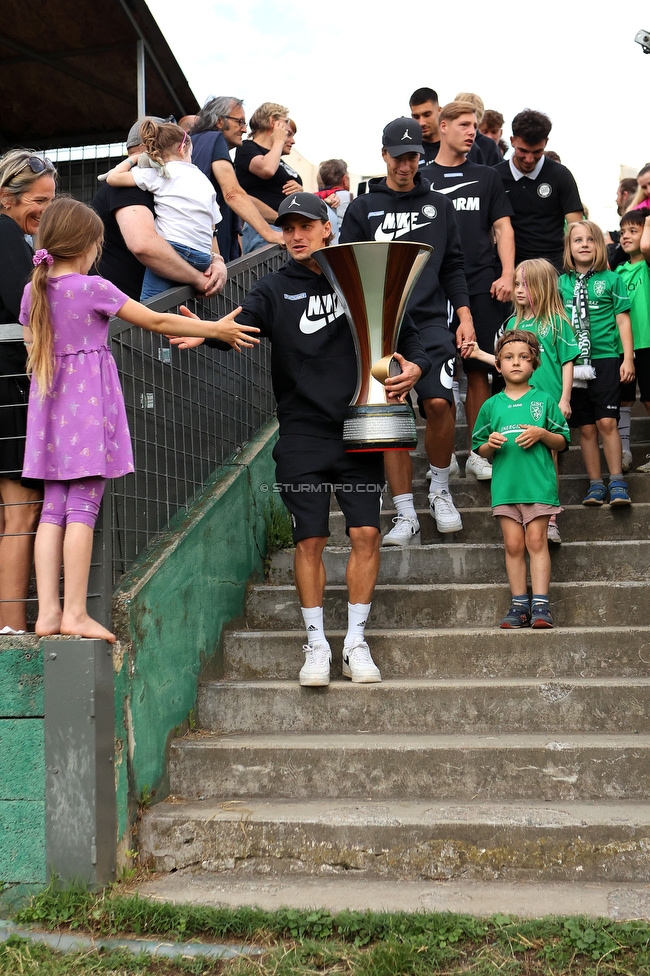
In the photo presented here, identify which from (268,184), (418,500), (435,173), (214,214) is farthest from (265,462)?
(268,184)

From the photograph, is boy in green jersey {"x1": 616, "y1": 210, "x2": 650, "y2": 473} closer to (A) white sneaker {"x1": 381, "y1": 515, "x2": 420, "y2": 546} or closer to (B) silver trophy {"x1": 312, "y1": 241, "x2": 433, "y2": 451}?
(A) white sneaker {"x1": 381, "y1": 515, "x2": 420, "y2": 546}

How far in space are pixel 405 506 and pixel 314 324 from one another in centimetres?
125

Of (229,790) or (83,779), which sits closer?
(83,779)

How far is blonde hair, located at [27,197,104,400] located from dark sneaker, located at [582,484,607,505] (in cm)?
305

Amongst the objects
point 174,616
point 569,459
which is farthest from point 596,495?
point 174,616

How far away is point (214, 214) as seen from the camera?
17.9ft

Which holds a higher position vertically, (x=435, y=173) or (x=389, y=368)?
(x=435, y=173)

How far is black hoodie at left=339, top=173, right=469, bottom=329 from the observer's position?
5.55 m

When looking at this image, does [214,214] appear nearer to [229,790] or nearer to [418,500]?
[418,500]

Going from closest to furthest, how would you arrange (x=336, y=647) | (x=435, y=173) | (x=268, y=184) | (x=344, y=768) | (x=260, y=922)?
(x=260, y=922) < (x=344, y=768) < (x=336, y=647) < (x=435, y=173) < (x=268, y=184)

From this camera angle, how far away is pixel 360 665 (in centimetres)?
447

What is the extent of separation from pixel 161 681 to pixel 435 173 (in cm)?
396

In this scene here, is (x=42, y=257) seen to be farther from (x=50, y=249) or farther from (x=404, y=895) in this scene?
(x=404, y=895)

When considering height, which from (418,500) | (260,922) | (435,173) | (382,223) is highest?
(435,173)
